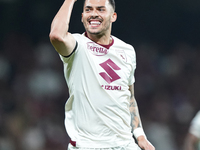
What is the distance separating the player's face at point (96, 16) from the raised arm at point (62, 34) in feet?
1.05

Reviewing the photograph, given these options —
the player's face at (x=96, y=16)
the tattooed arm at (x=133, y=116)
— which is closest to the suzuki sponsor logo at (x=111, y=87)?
the tattooed arm at (x=133, y=116)

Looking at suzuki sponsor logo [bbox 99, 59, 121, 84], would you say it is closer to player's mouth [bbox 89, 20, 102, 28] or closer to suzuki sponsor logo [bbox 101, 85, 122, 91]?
suzuki sponsor logo [bbox 101, 85, 122, 91]

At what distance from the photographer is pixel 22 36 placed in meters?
8.26

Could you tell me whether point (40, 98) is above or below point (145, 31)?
below

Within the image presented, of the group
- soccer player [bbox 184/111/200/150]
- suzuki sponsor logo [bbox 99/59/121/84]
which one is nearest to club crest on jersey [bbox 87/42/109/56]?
suzuki sponsor logo [bbox 99/59/121/84]

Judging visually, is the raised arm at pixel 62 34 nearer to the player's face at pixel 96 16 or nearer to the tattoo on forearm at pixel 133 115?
the player's face at pixel 96 16

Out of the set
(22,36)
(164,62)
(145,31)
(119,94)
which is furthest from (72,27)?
(119,94)

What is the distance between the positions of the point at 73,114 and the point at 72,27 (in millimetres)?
5569

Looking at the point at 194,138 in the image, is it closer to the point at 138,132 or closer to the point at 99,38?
the point at 138,132

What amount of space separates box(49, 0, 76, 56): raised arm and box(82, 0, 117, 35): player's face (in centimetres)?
32

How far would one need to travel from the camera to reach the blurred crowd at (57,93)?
23.7 feet

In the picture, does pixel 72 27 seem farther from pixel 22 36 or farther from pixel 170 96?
pixel 170 96

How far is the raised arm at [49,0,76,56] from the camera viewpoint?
3.06 m

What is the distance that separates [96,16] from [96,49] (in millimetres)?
327
